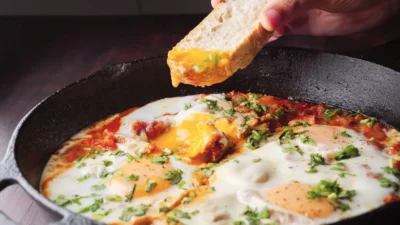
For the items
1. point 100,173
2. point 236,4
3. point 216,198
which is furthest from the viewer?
point 236,4

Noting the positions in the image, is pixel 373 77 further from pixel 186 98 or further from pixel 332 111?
pixel 186 98

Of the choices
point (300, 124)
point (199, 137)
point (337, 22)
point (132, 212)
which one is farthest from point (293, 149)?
point (337, 22)

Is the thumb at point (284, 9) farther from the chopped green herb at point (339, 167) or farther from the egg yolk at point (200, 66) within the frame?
the chopped green herb at point (339, 167)

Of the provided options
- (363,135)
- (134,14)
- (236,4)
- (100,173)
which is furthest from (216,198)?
(134,14)

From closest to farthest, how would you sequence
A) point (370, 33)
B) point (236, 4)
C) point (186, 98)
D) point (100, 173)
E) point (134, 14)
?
point (100, 173) → point (236, 4) → point (186, 98) → point (370, 33) → point (134, 14)

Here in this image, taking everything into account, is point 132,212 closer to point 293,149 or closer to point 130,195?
point 130,195

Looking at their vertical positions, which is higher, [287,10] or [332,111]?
[287,10]

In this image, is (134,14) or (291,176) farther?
(134,14)
